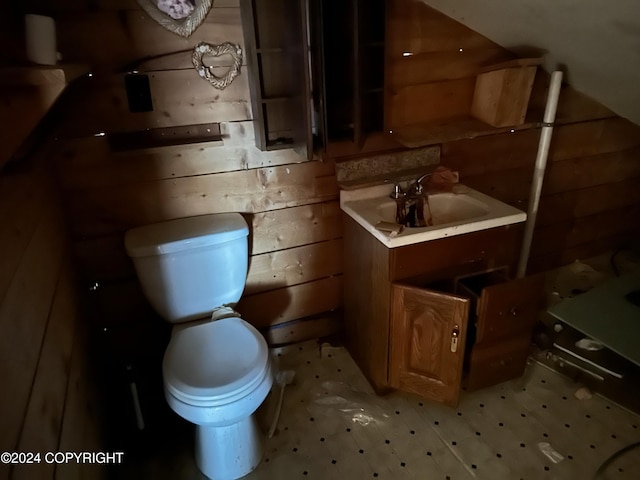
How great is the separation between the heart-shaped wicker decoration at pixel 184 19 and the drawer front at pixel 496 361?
143 centimetres

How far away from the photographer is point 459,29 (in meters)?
1.84

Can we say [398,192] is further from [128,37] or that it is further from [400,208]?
[128,37]

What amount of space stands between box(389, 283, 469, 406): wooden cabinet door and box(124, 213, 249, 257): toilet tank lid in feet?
1.97

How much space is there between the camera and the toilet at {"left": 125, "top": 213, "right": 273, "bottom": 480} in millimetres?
1364

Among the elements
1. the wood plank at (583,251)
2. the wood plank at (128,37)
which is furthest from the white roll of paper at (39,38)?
the wood plank at (583,251)

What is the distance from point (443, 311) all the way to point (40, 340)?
1141 mm

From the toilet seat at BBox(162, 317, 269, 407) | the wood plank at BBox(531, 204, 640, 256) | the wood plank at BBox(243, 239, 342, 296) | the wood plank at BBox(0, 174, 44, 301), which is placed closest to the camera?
the wood plank at BBox(0, 174, 44, 301)

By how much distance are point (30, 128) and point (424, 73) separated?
143 cm

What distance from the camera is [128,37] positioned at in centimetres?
146

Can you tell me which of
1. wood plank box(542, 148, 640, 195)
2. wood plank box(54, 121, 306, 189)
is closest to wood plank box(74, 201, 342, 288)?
wood plank box(54, 121, 306, 189)

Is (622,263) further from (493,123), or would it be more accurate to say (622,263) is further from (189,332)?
(189,332)

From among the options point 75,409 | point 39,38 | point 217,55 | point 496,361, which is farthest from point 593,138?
point 75,409

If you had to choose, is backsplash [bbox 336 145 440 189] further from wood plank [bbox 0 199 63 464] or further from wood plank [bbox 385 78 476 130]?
wood plank [bbox 0 199 63 464]

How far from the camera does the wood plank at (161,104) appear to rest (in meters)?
1.49
